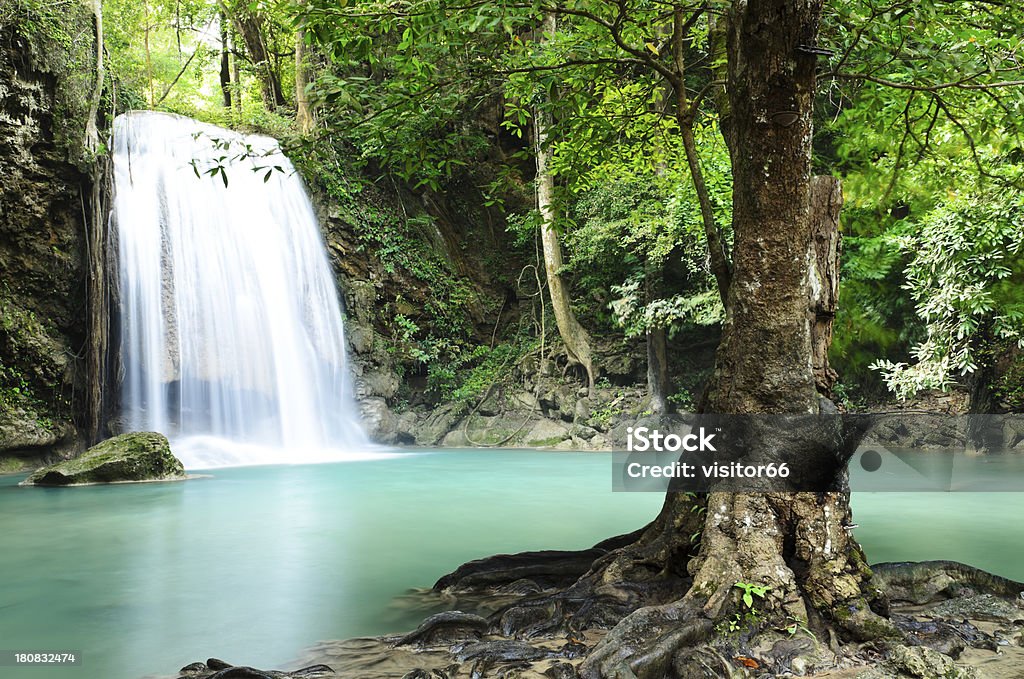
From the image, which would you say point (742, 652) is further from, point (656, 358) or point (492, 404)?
point (492, 404)

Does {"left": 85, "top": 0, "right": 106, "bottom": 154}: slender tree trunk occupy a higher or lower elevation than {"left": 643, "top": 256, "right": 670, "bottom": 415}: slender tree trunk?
higher

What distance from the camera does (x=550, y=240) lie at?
59.7 feet

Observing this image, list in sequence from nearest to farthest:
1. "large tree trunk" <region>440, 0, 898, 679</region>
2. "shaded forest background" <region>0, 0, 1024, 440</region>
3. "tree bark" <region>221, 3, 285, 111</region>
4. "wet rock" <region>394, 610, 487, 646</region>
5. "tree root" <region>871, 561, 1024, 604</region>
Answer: "large tree trunk" <region>440, 0, 898, 679</region> < "wet rock" <region>394, 610, 487, 646</region> < "tree root" <region>871, 561, 1024, 604</region> < "shaded forest background" <region>0, 0, 1024, 440</region> < "tree bark" <region>221, 3, 285, 111</region>

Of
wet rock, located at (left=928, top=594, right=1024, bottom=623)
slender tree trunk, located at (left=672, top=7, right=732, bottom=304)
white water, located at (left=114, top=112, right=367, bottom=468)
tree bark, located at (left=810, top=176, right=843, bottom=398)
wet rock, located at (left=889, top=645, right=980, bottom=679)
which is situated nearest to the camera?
wet rock, located at (left=889, top=645, right=980, bottom=679)

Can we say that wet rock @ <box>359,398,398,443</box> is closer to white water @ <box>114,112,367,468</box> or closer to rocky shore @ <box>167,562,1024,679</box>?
white water @ <box>114,112,367,468</box>

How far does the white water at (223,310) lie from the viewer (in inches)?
581

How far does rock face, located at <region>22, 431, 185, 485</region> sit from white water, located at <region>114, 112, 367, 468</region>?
92.7 inches

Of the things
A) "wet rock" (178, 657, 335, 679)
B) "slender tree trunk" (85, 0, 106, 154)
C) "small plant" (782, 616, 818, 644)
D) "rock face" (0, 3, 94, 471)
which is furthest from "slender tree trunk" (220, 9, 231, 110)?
"small plant" (782, 616, 818, 644)

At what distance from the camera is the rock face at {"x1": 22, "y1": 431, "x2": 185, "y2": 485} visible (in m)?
10.6

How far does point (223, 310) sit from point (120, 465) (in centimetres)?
597

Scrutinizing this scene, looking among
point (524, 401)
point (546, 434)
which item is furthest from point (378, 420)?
point (546, 434)

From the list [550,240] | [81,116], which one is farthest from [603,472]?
[81,116]

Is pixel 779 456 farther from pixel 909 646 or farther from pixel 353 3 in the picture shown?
pixel 353 3

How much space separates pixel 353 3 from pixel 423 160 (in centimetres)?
150
